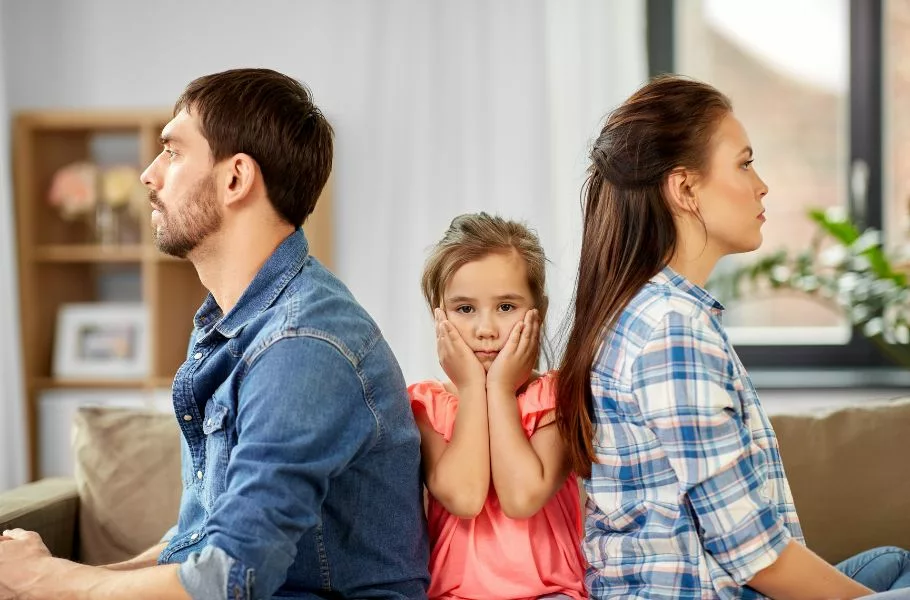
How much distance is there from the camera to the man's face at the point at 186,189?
4.68 ft

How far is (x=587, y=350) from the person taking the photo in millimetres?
1439

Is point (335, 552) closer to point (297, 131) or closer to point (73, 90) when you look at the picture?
point (297, 131)

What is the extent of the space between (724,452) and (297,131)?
0.74 metres

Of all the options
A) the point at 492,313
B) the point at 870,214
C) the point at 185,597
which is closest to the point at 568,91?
the point at 870,214

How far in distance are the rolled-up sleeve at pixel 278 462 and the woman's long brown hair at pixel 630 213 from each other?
1.14 feet

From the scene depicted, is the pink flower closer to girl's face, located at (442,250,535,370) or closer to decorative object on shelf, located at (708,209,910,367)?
decorative object on shelf, located at (708,209,910,367)

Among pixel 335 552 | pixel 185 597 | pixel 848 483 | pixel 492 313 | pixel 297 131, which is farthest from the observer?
pixel 848 483

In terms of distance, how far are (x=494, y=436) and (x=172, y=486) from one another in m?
0.88

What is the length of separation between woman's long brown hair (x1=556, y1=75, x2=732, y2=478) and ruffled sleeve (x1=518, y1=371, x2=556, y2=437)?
0.06 metres

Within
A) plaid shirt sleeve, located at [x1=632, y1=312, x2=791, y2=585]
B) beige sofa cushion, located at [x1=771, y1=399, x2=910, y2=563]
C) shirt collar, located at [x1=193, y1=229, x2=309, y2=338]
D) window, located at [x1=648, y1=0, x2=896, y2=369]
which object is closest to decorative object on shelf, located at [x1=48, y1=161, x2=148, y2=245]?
window, located at [x1=648, y1=0, x2=896, y2=369]

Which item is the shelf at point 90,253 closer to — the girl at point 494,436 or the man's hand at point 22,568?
the girl at point 494,436

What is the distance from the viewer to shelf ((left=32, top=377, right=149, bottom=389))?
12.2ft

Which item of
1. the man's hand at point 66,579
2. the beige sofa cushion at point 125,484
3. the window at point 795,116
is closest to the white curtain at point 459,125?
the window at point 795,116

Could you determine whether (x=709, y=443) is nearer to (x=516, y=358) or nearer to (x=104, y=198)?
(x=516, y=358)
